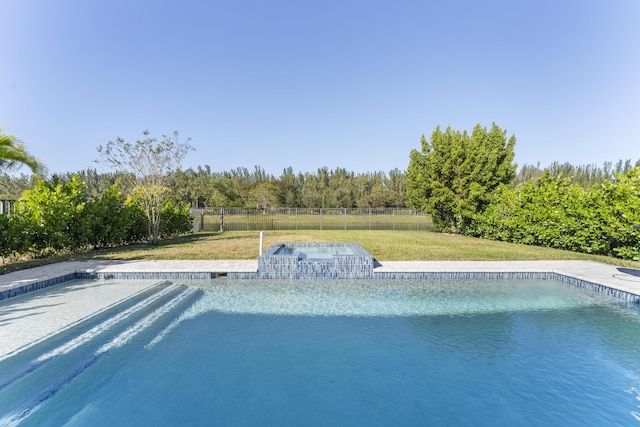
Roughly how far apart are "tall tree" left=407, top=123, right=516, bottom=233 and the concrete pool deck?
7541 millimetres

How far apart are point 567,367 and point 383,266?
4.37 metres

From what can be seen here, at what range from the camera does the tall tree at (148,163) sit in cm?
1236

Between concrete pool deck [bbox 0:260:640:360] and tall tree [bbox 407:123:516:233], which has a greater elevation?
tall tree [bbox 407:123:516:233]

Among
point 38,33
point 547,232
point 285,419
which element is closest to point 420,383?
point 285,419

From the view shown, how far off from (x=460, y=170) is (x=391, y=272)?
1063cm

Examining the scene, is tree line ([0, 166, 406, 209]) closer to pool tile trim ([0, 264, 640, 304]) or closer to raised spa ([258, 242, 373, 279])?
pool tile trim ([0, 264, 640, 304])

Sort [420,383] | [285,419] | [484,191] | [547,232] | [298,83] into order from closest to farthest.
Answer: [285,419]
[420,383]
[547,232]
[484,191]
[298,83]

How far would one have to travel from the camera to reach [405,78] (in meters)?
17.5

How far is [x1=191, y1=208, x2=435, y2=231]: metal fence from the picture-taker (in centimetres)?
2161

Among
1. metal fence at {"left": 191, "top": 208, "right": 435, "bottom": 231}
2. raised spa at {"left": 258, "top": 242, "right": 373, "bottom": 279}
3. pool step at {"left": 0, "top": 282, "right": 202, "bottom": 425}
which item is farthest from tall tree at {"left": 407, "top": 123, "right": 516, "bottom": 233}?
pool step at {"left": 0, "top": 282, "right": 202, "bottom": 425}

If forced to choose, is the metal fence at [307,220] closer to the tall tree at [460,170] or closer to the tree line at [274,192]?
the tall tree at [460,170]

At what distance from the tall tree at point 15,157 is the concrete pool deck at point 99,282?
117 inches

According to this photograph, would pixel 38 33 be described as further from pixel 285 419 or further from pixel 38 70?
pixel 285 419

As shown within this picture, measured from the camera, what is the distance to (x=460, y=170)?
1565 cm
